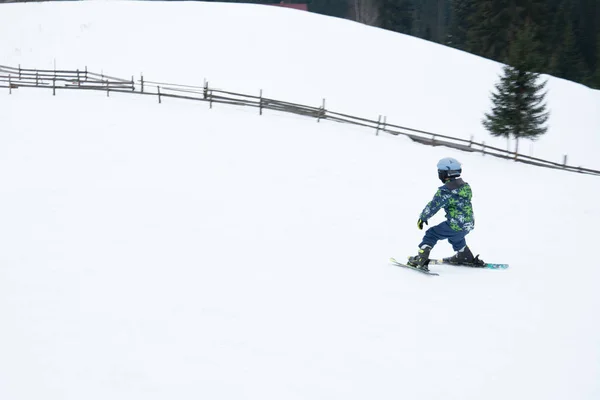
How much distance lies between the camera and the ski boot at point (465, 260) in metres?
9.44

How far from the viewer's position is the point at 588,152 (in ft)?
111

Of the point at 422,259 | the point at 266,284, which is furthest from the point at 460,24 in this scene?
the point at 266,284

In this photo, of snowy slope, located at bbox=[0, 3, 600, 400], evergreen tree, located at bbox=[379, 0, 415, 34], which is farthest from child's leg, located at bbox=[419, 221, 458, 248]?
evergreen tree, located at bbox=[379, 0, 415, 34]

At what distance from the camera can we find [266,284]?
8.34 meters

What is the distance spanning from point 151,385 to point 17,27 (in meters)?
47.7

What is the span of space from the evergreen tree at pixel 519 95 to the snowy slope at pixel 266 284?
11.9 metres

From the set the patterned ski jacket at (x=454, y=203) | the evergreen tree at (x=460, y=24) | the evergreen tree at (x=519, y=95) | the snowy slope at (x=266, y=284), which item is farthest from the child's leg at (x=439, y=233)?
the evergreen tree at (x=460, y=24)

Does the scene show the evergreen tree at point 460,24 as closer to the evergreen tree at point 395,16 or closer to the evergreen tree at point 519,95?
the evergreen tree at point 395,16

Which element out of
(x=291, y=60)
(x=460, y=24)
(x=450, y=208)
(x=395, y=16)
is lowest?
(x=450, y=208)

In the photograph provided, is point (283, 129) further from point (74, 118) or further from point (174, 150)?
point (74, 118)

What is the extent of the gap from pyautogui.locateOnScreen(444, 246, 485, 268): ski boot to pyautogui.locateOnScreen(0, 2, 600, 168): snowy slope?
24848mm

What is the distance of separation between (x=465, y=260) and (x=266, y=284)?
3.66 m

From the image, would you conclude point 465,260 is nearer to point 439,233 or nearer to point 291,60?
point 439,233

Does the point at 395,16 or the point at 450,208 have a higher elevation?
the point at 395,16
